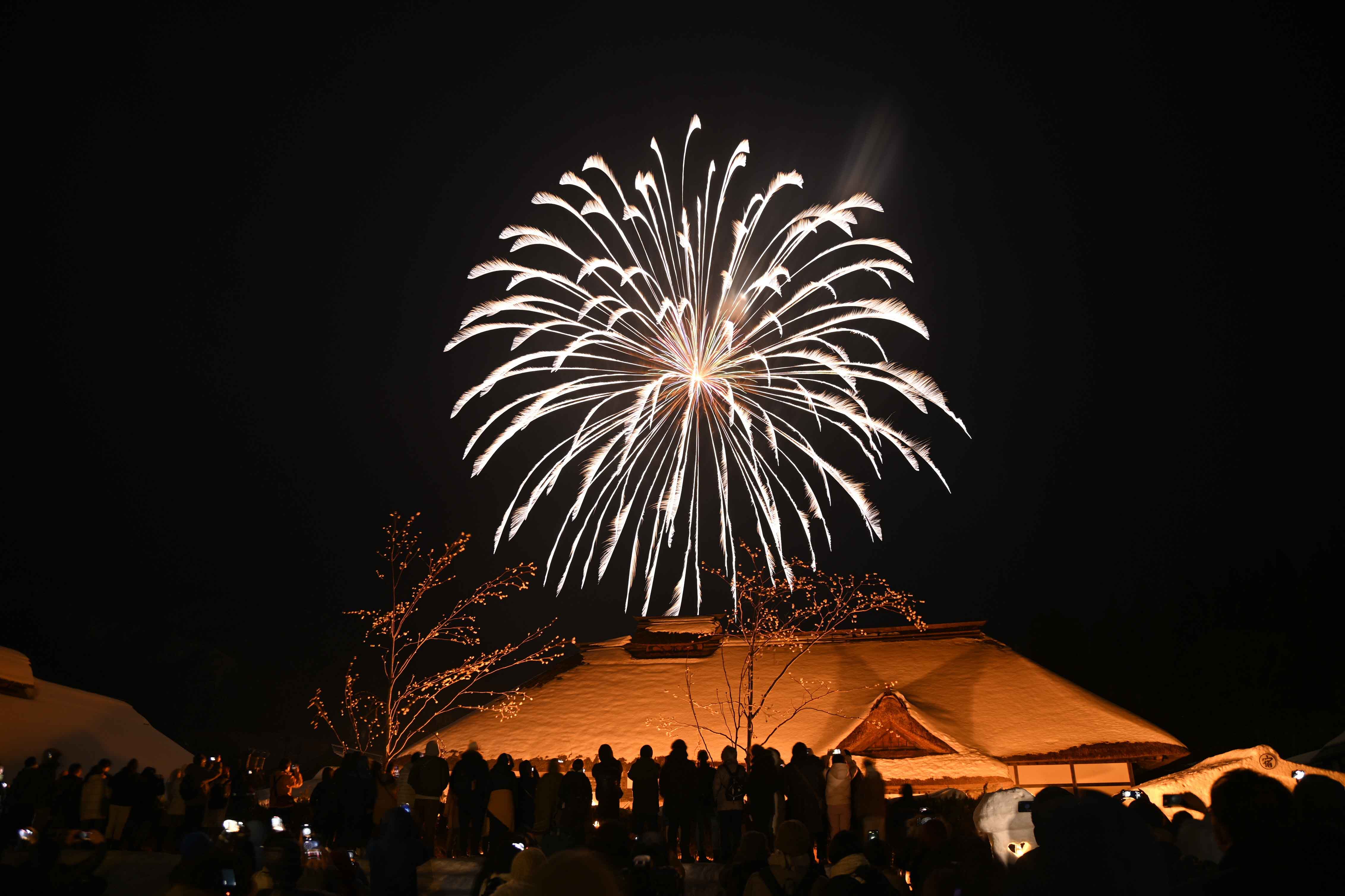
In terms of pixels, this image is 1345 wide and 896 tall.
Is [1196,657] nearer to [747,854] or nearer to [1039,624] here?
[1039,624]

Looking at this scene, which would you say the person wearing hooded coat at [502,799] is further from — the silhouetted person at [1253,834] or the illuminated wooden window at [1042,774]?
the illuminated wooden window at [1042,774]

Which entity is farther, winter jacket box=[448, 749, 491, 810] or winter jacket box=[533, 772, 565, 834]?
winter jacket box=[448, 749, 491, 810]

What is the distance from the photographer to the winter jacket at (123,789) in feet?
45.5

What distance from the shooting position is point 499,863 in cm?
777

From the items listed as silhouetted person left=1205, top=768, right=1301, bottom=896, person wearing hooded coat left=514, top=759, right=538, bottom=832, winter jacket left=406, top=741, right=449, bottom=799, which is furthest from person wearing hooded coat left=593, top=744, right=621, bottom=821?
silhouetted person left=1205, top=768, right=1301, bottom=896

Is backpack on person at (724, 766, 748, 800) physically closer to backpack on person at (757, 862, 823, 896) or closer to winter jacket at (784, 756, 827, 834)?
winter jacket at (784, 756, 827, 834)

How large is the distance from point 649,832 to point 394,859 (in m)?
4.07

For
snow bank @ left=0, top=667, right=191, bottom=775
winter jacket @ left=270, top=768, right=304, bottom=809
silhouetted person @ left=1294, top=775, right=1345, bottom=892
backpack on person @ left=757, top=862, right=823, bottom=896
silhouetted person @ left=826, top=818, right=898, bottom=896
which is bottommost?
backpack on person @ left=757, top=862, right=823, bottom=896

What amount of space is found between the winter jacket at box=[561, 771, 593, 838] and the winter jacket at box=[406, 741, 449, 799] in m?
1.80

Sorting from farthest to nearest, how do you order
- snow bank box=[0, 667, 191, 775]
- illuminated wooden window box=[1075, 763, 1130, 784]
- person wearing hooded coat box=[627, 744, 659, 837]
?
1. snow bank box=[0, 667, 191, 775]
2. illuminated wooden window box=[1075, 763, 1130, 784]
3. person wearing hooded coat box=[627, 744, 659, 837]

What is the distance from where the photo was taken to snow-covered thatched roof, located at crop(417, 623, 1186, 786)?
1920 cm

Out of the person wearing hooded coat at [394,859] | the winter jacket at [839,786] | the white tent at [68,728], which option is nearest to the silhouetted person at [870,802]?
the winter jacket at [839,786]

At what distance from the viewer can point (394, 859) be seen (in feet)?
24.6

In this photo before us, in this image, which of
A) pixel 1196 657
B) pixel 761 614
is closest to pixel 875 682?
pixel 761 614
